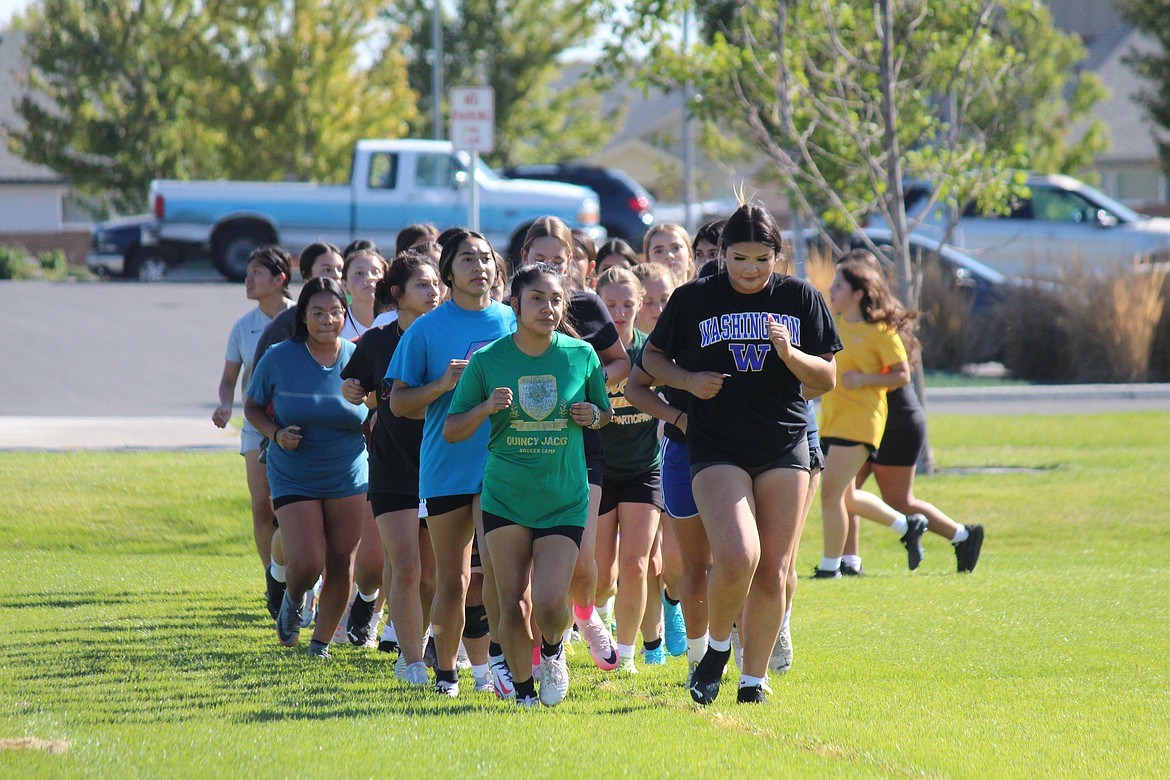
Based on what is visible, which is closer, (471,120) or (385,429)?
(385,429)

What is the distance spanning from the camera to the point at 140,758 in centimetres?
481

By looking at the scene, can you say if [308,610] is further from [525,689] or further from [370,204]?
[370,204]

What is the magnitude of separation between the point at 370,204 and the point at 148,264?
516cm

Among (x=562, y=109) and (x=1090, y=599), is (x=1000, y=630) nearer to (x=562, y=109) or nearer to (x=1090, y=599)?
(x=1090, y=599)

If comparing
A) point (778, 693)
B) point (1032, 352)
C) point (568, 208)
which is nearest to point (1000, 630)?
point (778, 693)

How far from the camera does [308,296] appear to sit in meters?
6.69

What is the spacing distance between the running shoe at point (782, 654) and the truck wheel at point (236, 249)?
20.0 meters

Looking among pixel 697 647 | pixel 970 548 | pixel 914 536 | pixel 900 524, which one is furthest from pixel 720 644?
pixel 970 548

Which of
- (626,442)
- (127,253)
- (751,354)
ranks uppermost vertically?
(751,354)

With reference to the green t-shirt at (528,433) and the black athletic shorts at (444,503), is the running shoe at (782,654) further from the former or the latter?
the black athletic shorts at (444,503)

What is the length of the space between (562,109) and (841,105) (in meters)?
27.4

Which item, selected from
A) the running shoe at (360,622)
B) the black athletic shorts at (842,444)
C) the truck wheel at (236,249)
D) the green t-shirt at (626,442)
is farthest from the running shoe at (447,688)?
the truck wheel at (236,249)

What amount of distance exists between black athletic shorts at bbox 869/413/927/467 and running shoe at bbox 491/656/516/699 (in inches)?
162

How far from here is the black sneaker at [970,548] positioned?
30.7ft
